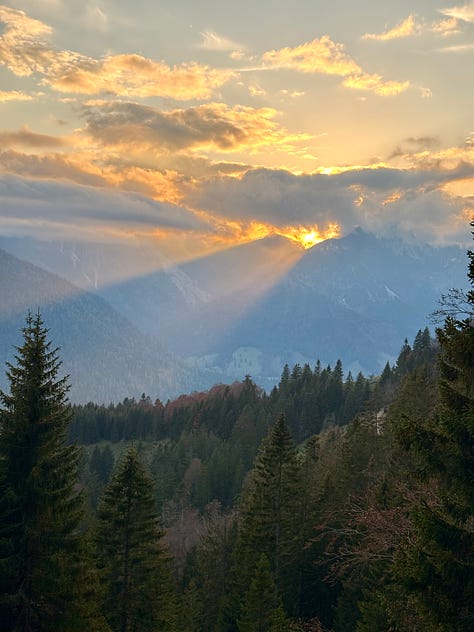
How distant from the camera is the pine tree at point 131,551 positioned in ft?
83.1

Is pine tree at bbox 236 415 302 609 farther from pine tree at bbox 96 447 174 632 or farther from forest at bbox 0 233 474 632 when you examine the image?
pine tree at bbox 96 447 174 632

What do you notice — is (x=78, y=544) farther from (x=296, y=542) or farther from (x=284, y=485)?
(x=296, y=542)

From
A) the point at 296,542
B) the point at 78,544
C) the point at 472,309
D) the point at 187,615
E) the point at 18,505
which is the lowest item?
the point at 187,615

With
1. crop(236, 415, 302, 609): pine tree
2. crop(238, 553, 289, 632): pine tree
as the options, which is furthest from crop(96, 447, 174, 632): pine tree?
crop(236, 415, 302, 609): pine tree

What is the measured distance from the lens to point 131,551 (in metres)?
25.7

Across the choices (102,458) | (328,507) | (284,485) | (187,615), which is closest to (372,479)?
(328,507)

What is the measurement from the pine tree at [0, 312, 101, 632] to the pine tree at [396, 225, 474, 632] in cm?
A: 1180

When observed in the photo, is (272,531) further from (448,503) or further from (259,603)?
(448,503)

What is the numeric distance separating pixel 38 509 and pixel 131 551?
754 cm

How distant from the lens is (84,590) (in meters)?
19.9

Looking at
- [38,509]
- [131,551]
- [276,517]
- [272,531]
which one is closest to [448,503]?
[38,509]

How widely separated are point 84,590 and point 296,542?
21400 millimetres

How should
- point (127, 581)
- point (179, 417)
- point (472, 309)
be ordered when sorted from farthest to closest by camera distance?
point (179, 417), point (127, 581), point (472, 309)

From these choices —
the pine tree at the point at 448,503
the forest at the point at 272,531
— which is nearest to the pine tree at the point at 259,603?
the forest at the point at 272,531
